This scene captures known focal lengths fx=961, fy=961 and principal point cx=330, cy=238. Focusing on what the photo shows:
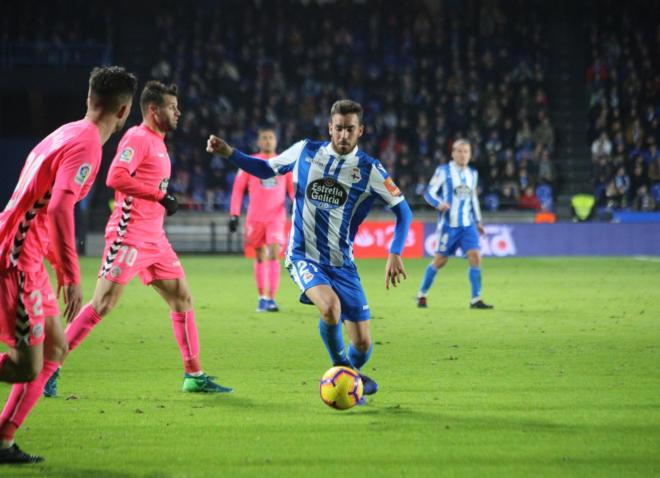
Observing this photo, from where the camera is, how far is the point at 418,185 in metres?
26.4

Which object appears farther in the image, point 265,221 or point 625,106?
point 625,106

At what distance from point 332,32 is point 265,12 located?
239 centimetres

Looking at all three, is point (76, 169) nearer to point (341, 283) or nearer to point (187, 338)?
point (341, 283)

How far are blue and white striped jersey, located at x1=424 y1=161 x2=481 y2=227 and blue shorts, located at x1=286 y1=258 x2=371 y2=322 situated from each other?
6.33 m

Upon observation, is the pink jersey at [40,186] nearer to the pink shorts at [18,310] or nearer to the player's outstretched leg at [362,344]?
the pink shorts at [18,310]

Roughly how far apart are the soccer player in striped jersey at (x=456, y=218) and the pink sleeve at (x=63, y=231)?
8.48m

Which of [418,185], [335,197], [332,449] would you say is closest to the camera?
[332,449]

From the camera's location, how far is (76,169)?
4605mm

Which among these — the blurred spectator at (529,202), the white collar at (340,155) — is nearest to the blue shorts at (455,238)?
the white collar at (340,155)

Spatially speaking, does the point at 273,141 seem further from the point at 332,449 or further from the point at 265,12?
the point at 265,12

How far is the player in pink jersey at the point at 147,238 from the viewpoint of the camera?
22.0 feet

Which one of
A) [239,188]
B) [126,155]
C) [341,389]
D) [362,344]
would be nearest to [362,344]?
[362,344]

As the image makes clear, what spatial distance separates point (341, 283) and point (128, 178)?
5.38 feet

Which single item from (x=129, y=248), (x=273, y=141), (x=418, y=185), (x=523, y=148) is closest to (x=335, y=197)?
(x=129, y=248)
